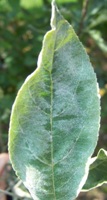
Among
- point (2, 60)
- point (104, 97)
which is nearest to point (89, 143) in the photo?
point (104, 97)

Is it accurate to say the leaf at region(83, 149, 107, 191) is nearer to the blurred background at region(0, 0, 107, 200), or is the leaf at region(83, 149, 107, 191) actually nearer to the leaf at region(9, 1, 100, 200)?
the leaf at region(9, 1, 100, 200)

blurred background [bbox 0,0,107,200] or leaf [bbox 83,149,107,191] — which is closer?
leaf [bbox 83,149,107,191]

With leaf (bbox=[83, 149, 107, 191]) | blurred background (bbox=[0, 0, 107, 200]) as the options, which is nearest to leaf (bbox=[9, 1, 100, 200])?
leaf (bbox=[83, 149, 107, 191])

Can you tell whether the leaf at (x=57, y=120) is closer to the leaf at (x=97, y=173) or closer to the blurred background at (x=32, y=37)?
the leaf at (x=97, y=173)

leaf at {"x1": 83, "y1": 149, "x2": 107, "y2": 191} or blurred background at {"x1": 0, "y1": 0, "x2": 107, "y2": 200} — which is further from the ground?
blurred background at {"x1": 0, "y1": 0, "x2": 107, "y2": 200}

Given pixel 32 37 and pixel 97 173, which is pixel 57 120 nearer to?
pixel 97 173

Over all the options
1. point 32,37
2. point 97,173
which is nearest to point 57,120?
point 97,173

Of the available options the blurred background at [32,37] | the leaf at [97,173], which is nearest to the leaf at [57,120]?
the leaf at [97,173]
